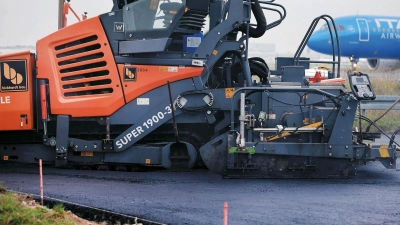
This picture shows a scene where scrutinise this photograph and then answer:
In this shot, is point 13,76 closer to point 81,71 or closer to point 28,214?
point 81,71

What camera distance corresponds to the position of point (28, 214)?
20.8ft

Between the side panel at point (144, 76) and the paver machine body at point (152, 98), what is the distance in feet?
0.04

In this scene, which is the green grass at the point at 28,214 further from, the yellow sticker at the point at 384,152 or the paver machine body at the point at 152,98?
the yellow sticker at the point at 384,152

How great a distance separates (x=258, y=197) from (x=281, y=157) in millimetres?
1309

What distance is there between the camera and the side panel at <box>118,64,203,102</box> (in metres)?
9.49

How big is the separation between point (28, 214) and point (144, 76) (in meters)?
3.58

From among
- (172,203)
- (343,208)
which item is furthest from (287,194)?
(172,203)

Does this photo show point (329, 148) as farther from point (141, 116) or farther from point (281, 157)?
point (141, 116)

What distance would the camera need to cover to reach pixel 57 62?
9.63m

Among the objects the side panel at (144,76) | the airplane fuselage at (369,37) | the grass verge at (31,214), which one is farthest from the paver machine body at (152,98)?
the airplane fuselage at (369,37)

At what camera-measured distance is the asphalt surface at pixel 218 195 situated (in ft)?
23.1

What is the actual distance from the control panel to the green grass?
4.17m

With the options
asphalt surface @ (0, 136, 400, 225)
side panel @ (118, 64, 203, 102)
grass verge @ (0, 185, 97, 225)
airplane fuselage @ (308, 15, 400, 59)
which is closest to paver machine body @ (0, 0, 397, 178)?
side panel @ (118, 64, 203, 102)

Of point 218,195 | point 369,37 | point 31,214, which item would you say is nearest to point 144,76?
point 218,195
